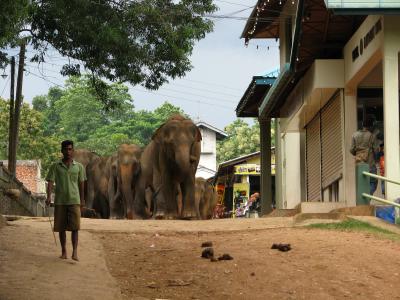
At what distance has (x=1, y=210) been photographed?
23.7 meters

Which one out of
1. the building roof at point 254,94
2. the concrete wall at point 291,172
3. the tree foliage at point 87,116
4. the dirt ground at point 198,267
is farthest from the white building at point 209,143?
the dirt ground at point 198,267

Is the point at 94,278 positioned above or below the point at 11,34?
below

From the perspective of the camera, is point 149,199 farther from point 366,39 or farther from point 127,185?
point 366,39

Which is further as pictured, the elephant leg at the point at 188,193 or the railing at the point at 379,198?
the elephant leg at the point at 188,193

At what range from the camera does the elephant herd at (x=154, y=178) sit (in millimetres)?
23891

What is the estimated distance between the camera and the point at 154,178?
26.0m

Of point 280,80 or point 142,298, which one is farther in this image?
point 280,80

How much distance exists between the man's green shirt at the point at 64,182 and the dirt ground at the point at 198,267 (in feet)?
2.35

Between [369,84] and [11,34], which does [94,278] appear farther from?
[369,84]

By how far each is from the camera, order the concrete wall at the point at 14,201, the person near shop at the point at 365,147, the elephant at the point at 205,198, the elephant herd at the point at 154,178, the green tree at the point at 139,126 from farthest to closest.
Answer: the green tree at the point at 139,126, the elephant at the point at 205,198, the concrete wall at the point at 14,201, the elephant herd at the point at 154,178, the person near shop at the point at 365,147

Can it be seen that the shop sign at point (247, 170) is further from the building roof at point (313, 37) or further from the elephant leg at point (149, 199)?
the building roof at point (313, 37)

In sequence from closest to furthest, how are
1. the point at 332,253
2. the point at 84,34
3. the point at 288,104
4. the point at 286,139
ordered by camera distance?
the point at 332,253 → the point at 84,34 → the point at 288,104 → the point at 286,139

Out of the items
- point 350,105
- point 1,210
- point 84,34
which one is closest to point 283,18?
point 350,105

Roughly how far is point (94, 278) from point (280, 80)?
1458 cm
